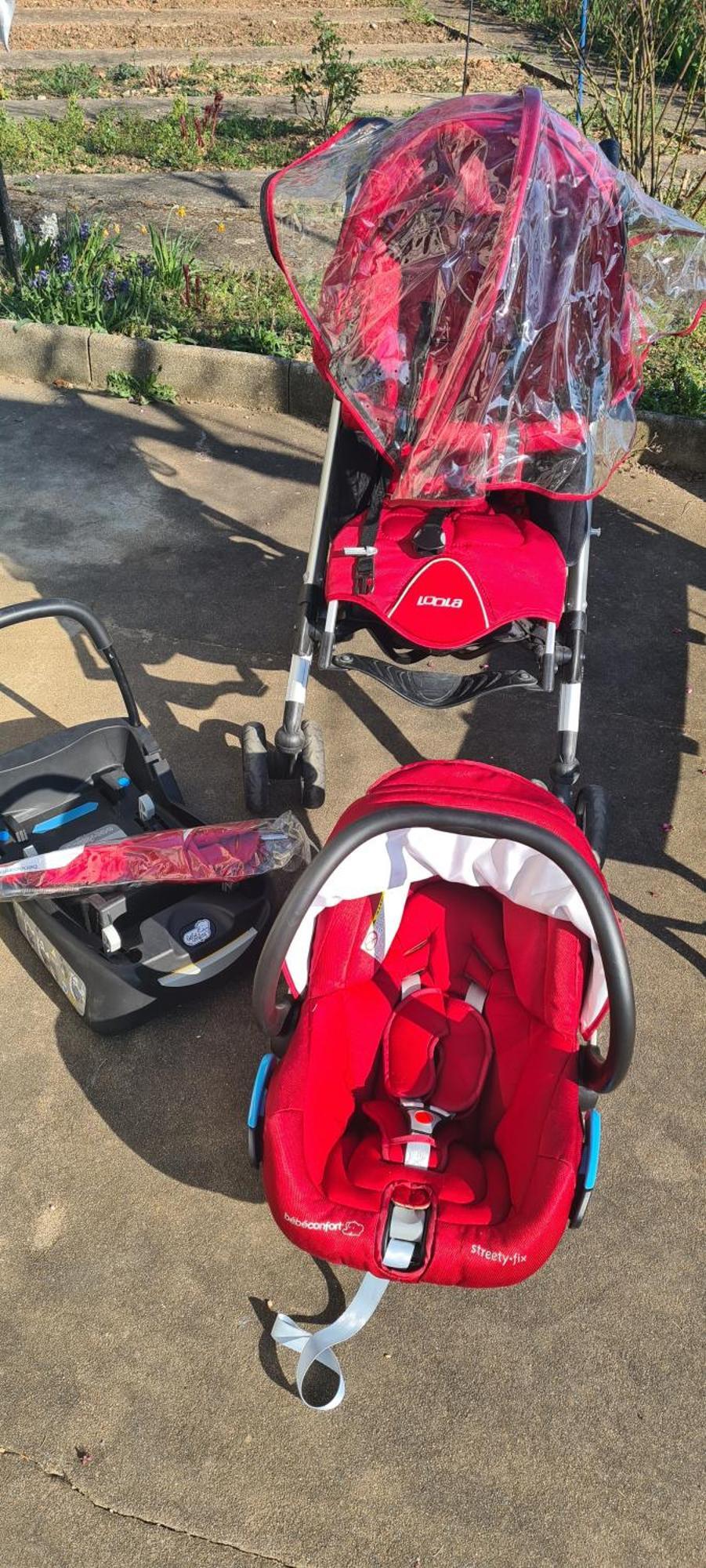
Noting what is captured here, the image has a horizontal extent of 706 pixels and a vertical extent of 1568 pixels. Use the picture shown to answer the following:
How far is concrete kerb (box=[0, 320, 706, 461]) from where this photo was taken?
5.90 m

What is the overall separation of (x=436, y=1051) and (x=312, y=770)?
115 centimetres

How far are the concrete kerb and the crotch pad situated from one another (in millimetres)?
3854

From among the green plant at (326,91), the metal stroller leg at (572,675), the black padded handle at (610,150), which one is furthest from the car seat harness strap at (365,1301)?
the green plant at (326,91)

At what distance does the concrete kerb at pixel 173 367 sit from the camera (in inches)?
232

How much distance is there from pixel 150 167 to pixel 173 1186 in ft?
26.8

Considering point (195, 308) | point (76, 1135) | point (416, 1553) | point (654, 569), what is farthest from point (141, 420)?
point (416, 1553)

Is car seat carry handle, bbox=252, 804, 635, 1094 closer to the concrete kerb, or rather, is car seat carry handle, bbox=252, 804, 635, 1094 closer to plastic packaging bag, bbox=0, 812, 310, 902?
plastic packaging bag, bbox=0, 812, 310, 902

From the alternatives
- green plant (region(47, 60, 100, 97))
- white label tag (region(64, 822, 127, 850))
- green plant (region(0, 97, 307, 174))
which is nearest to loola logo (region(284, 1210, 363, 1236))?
white label tag (region(64, 822, 127, 850))

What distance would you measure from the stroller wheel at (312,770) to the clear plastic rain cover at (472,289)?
2.84ft

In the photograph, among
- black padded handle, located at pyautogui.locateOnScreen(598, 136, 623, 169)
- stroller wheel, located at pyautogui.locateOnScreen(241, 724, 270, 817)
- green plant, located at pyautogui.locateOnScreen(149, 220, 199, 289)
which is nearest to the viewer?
stroller wheel, located at pyautogui.locateOnScreen(241, 724, 270, 817)

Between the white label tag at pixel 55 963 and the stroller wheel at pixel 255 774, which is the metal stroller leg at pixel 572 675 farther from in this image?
the white label tag at pixel 55 963

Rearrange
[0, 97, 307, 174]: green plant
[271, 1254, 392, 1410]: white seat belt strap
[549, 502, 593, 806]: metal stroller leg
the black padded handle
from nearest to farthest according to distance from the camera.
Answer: [271, 1254, 392, 1410]: white seat belt strap, [549, 502, 593, 806]: metal stroller leg, the black padded handle, [0, 97, 307, 174]: green plant

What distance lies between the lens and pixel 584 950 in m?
2.61

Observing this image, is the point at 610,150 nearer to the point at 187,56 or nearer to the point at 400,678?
the point at 400,678
